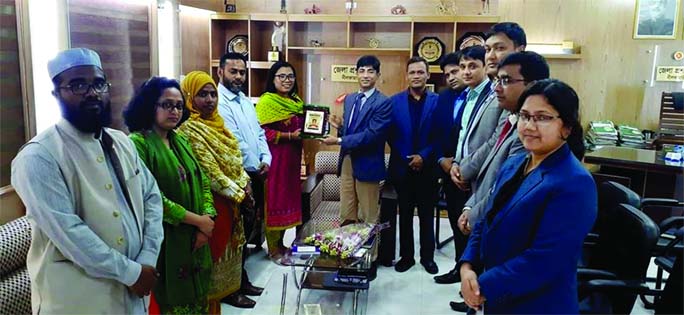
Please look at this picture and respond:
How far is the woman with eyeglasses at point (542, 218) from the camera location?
1.42 metres

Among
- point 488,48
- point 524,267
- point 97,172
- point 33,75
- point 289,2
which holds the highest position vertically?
point 289,2

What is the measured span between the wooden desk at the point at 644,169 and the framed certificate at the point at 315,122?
199cm

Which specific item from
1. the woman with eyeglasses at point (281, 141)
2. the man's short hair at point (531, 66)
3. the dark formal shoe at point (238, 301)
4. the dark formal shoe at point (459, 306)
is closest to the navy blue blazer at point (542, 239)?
the man's short hair at point (531, 66)

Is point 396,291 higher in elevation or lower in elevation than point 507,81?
lower

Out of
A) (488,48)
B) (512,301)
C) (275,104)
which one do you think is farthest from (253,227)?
(512,301)

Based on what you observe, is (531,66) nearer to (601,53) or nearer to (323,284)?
(323,284)

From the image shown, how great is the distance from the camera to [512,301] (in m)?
1.54

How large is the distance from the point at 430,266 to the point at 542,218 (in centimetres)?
222

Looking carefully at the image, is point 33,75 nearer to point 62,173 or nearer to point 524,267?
point 62,173

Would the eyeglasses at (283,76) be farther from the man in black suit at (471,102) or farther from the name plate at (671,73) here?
the name plate at (671,73)

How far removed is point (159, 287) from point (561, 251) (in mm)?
1629

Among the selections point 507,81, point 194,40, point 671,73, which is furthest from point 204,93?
point 671,73

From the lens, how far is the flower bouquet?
111 inches

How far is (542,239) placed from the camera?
1437mm
